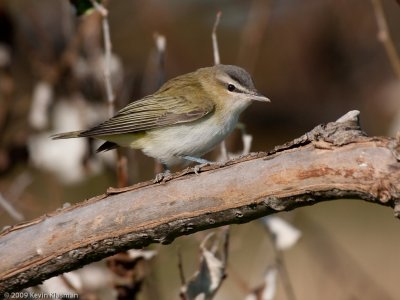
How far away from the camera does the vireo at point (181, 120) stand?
411cm

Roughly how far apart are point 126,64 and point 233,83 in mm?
5588

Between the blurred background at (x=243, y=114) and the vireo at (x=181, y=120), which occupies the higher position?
the vireo at (x=181, y=120)

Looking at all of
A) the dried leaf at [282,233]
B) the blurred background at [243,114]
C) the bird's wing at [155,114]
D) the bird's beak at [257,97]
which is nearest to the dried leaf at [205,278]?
the blurred background at [243,114]

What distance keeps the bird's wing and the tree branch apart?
93 cm

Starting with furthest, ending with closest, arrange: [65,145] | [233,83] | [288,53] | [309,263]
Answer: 1. [288,53]
2. [309,263]
3. [65,145]
4. [233,83]

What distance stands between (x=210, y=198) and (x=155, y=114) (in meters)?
1.39

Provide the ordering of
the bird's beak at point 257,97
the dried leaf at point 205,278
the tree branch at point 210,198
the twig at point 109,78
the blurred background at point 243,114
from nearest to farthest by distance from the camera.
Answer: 1. the tree branch at point 210,198
2. the dried leaf at point 205,278
3. the twig at point 109,78
4. the bird's beak at point 257,97
5. the blurred background at point 243,114

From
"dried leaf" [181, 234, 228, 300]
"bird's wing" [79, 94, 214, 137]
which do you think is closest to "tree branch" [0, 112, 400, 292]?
"dried leaf" [181, 234, 228, 300]

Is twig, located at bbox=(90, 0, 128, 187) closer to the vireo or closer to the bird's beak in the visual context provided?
the vireo

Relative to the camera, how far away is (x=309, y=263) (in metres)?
6.98

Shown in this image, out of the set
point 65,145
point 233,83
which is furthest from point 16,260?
point 65,145

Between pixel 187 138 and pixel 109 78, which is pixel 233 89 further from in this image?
pixel 109 78

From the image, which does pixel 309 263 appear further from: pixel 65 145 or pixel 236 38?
pixel 236 38

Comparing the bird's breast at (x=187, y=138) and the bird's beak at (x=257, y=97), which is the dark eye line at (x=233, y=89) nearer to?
the bird's beak at (x=257, y=97)
